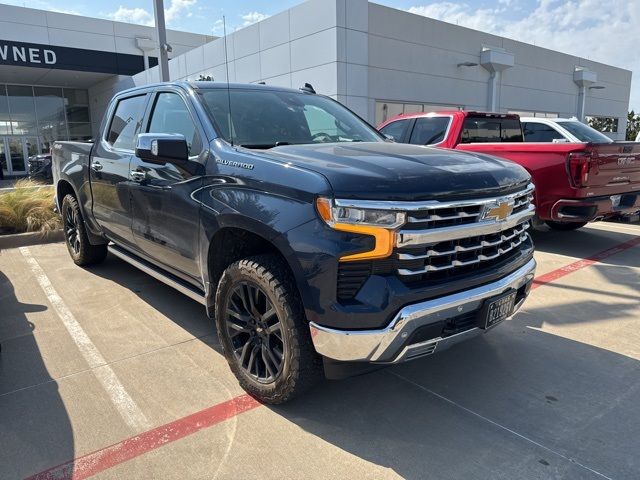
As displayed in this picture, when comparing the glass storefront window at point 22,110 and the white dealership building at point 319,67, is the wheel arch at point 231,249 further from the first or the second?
the glass storefront window at point 22,110

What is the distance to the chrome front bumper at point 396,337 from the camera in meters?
2.40

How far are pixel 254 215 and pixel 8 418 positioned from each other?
1.94 meters

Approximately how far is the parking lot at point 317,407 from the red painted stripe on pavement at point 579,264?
2.61ft

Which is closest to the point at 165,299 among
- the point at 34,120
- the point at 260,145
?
the point at 260,145

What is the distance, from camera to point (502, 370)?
3490mm

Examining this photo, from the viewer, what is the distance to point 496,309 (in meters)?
2.84

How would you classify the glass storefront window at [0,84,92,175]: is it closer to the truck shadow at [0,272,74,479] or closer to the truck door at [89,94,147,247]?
the truck door at [89,94,147,247]

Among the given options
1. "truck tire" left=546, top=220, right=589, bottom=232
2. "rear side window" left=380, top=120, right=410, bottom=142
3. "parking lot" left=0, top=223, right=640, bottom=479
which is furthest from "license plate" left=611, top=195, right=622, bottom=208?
"rear side window" left=380, top=120, right=410, bottom=142

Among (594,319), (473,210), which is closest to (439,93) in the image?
(594,319)

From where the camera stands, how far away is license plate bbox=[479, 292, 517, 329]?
2.76m

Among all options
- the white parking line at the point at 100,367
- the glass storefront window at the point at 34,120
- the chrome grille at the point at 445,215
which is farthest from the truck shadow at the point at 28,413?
the glass storefront window at the point at 34,120

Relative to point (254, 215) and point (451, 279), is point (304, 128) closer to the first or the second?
point (254, 215)

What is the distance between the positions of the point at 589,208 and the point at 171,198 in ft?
17.1

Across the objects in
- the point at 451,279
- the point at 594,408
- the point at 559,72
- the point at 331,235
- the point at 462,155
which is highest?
the point at 559,72
